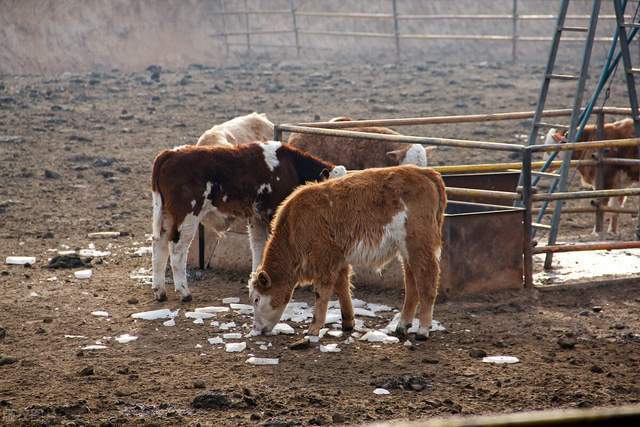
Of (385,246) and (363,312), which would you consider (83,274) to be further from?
(385,246)

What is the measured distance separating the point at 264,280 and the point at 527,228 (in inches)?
99.6

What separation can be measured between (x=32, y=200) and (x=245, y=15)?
80.2 ft

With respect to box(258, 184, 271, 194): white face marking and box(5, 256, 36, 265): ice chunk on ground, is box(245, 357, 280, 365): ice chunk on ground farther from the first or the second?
box(5, 256, 36, 265): ice chunk on ground

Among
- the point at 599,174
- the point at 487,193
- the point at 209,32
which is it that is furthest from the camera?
the point at 209,32

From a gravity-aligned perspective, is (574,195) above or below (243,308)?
above

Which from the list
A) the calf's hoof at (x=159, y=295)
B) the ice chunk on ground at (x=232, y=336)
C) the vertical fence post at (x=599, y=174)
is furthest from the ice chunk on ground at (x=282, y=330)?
the vertical fence post at (x=599, y=174)

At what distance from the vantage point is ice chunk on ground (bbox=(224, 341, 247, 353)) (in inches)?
277

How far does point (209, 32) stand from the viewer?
35.3 m

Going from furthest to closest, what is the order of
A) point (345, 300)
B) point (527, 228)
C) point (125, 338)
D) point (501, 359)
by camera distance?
1. point (527, 228)
2. point (345, 300)
3. point (125, 338)
4. point (501, 359)

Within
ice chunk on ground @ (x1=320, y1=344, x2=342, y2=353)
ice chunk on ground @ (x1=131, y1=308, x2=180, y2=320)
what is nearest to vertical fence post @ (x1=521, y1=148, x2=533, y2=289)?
ice chunk on ground @ (x1=320, y1=344, x2=342, y2=353)

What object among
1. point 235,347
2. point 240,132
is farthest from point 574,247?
point 240,132

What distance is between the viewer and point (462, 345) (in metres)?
7.11

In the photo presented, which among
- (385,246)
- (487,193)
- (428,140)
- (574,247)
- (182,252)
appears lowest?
(574,247)

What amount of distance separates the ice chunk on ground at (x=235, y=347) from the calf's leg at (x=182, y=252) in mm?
1437
